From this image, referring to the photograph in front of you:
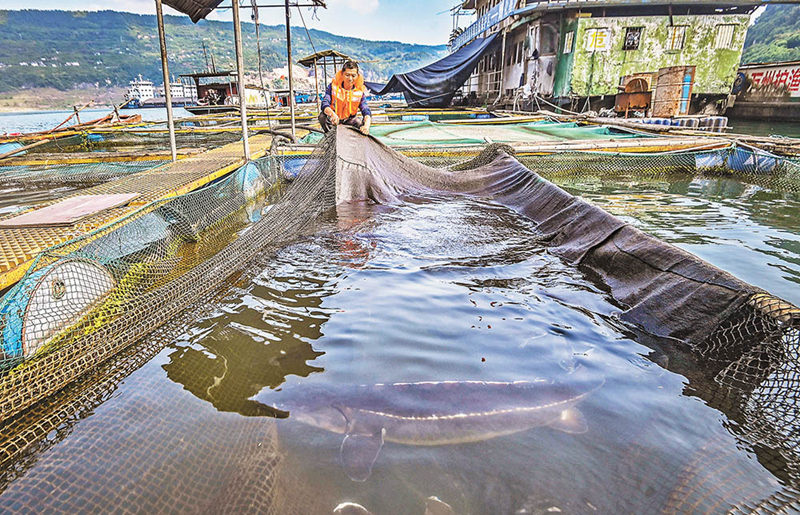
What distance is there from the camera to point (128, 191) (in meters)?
4.38

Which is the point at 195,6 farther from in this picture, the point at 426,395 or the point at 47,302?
the point at 426,395

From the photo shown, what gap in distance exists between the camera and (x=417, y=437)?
6.23ft

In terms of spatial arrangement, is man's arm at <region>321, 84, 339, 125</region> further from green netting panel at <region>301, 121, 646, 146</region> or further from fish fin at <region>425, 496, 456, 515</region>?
fish fin at <region>425, 496, 456, 515</region>

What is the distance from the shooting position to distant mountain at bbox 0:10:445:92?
301ft

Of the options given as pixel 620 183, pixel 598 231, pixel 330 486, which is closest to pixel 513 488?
pixel 330 486

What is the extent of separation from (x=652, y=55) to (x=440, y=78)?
9.38 m

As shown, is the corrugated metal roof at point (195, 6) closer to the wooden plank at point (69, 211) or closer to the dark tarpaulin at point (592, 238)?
the dark tarpaulin at point (592, 238)

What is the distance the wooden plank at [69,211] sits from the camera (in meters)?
3.19

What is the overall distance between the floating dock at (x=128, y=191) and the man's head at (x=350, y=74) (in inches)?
77.0

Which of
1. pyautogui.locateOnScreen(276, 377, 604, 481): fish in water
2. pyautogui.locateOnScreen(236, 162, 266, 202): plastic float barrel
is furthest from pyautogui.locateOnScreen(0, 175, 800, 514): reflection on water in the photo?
pyautogui.locateOnScreen(236, 162, 266, 202): plastic float barrel

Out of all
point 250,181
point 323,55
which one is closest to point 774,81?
point 323,55

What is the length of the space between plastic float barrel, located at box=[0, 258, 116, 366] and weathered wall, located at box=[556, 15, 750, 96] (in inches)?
745

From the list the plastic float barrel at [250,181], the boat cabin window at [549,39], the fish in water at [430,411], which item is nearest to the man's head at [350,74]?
the plastic float barrel at [250,181]

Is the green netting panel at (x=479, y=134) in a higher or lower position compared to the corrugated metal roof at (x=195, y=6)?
lower
